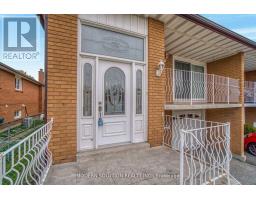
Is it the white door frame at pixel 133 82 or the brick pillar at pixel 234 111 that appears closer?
the white door frame at pixel 133 82

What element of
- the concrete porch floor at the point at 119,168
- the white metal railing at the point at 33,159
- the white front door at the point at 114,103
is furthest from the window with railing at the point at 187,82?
the white metal railing at the point at 33,159

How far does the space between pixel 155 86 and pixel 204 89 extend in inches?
166

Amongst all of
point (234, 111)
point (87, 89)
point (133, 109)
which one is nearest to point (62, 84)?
point (87, 89)

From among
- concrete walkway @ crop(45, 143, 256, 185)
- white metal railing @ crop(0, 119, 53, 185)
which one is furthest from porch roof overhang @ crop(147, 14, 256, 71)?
white metal railing @ crop(0, 119, 53, 185)

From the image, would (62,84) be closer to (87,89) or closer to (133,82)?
(87,89)

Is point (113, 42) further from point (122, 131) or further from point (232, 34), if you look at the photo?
point (232, 34)

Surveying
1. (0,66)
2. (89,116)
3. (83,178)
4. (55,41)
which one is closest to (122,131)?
(89,116)

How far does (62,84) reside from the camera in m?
3.35

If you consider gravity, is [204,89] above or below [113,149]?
above

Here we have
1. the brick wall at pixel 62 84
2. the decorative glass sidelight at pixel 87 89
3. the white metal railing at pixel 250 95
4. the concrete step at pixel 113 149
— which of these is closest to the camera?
the brick wall at pixel 62 84

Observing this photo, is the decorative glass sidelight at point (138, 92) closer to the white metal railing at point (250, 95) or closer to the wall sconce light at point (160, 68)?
the wall sconce light at point (160, 68)

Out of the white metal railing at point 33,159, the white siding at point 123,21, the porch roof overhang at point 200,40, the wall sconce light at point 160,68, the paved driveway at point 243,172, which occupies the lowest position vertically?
the paved driveway at point 243,172

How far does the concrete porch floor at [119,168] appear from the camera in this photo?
9.16 ft

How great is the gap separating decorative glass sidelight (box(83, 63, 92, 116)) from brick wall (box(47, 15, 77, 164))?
0.28m
